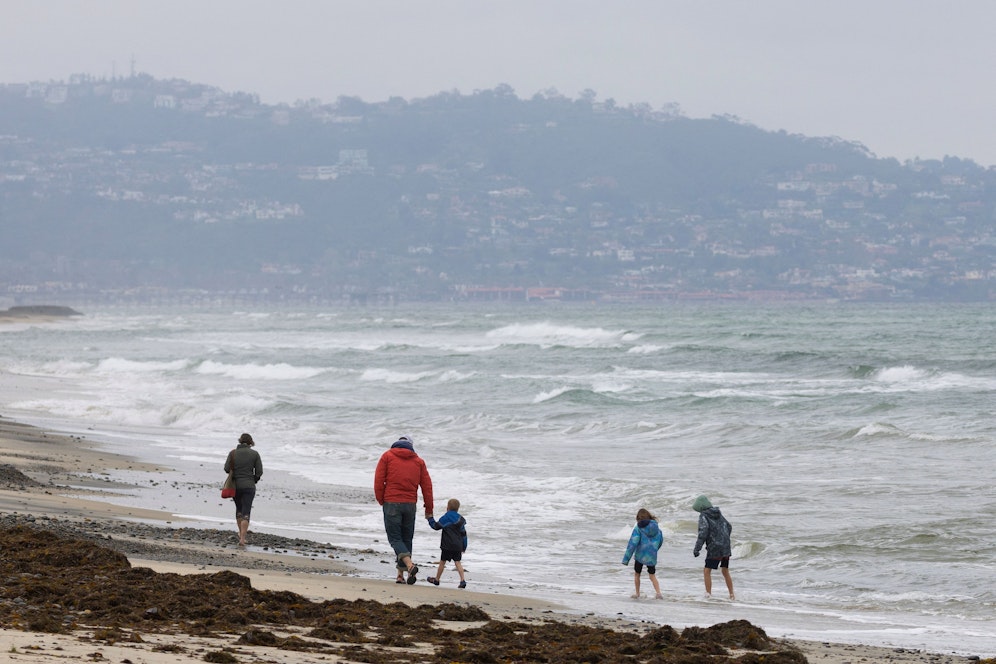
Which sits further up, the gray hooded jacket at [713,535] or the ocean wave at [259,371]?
the ocean wave at [259,371]

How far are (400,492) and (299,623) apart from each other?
321cm

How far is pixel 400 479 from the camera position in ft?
39.0

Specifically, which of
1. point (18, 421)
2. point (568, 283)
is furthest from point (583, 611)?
point (568, 283)

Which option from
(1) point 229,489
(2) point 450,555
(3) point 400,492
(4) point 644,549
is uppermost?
(3) point 400,492

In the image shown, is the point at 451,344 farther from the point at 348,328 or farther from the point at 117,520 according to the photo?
the point at 117,520

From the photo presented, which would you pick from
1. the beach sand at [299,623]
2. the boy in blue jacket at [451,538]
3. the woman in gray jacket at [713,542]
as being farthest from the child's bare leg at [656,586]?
the boy in blue jacket at [451,538]

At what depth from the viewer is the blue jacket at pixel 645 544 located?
11672 mm

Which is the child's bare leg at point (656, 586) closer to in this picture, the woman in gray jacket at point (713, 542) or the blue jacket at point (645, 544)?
the blue jacket at point (645, 544)

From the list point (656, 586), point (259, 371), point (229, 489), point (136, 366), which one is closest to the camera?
point (656, 586)

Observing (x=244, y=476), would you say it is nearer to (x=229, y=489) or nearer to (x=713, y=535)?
(x=229, y=489)

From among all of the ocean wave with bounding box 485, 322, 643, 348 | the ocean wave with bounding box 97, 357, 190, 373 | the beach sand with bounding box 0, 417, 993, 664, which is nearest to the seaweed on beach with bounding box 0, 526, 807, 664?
the beach sand with bounding box 0, 417, 993, 664

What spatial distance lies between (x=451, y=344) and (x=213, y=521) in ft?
170

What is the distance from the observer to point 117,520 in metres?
13.6

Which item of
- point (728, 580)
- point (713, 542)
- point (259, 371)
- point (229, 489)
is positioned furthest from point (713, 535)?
point (259, 371)
